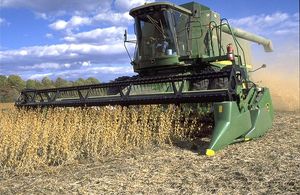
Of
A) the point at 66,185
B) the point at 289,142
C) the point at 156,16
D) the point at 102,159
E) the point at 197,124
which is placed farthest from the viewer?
the point at 156,16

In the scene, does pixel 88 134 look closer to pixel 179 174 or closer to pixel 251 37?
pixel 179 174

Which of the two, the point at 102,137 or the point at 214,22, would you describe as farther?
the point at 214,22

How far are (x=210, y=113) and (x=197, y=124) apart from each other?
0.28 m

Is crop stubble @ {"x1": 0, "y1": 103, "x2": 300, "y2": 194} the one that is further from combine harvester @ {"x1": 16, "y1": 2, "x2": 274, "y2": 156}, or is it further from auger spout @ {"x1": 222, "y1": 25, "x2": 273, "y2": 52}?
auger spout @ {"x1": 222, "y1": 25, "x2": 273, "y2": 52}

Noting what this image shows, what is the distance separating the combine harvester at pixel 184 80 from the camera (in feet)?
16.4

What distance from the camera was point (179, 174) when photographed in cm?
386

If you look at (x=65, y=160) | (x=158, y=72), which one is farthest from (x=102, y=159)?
(x=158, y=72)

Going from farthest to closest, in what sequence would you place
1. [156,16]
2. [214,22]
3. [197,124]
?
1. [214,22]
2. [156,16]
3. [197,124]

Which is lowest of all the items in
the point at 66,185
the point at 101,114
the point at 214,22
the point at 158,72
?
the point at 66,185

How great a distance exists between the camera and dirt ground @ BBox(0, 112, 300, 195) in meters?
3.44

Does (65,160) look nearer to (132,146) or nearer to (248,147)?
(132,146)

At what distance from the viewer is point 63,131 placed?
5570 mm

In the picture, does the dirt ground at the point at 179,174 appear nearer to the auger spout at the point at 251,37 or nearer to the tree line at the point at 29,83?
the auger spout at the point at 251,37

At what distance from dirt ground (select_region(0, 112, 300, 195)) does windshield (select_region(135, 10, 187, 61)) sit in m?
2.92
